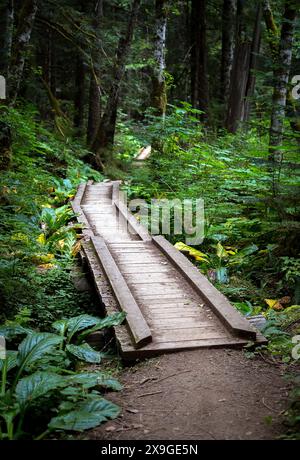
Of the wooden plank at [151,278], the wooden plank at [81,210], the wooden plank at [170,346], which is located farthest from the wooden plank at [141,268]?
the wooden plank at [170,346]

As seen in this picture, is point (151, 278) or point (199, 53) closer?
point (151, 278)

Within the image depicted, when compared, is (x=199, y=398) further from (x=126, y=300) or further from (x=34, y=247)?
(x=34, y=247)

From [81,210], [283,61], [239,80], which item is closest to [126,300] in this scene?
[81,210]

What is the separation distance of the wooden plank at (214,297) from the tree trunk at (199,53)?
40.9 ft

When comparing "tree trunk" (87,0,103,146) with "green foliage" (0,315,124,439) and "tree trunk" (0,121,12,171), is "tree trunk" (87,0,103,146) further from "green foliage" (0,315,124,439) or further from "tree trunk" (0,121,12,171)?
"green foliage" (0,315,124,439)

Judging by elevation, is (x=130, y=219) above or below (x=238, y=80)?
below

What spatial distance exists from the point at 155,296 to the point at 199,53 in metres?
15.6

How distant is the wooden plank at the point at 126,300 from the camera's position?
16.5 feet

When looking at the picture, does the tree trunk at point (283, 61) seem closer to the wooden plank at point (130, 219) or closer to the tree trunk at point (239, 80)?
the wooden plank at point (130, 219)

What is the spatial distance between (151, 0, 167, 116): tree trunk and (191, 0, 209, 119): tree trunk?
3787mm

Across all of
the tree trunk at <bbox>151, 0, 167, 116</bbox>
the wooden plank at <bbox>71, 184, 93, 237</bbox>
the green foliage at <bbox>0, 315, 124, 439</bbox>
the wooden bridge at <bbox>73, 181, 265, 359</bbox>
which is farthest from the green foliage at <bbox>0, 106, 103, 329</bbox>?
the tree trunk at <bbox>151, 0, 167, 116</bbox>

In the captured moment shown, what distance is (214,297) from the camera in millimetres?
6117

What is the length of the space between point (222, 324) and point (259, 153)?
3715 millimetres

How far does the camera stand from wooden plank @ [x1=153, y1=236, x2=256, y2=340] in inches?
205
